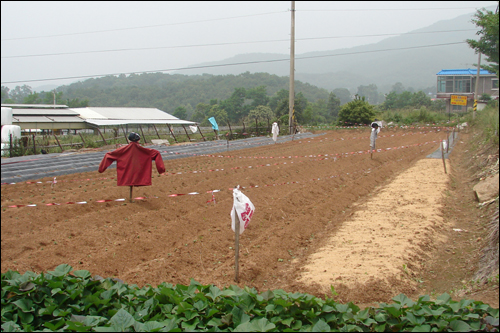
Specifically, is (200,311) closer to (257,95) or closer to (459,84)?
(257,95)

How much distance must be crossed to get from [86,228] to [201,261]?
2581 mm

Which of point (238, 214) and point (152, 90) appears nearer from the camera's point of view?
point (238, 214)

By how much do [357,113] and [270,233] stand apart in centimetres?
3272

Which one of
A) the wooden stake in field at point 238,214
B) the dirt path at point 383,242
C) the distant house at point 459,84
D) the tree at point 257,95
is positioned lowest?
the dirt path at point 383,242

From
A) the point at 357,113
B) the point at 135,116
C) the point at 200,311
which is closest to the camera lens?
the point at 200,311

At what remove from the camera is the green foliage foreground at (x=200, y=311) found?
11.4ft

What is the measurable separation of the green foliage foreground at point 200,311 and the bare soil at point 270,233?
5.05ft

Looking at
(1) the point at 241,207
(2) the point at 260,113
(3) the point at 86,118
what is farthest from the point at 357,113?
(1) the point at 241,207

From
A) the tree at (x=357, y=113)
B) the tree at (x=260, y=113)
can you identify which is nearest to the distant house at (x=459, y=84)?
the tree at (x=357, y=113)

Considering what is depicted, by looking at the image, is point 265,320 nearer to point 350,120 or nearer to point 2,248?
point 2,248

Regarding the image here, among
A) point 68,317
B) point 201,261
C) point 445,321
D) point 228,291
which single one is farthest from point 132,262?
point 445,321

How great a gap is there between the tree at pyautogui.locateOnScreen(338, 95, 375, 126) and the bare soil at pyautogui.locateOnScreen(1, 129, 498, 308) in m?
25.6

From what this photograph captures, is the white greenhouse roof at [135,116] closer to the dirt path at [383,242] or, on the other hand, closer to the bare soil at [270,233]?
the bare soil at [270,233]

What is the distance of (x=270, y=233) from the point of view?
26.3 ft
